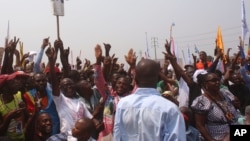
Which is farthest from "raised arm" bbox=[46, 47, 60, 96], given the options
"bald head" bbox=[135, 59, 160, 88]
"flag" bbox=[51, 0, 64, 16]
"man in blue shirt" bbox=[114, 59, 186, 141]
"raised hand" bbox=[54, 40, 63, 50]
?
"flag" bbox=[51, 0, 64, 16]

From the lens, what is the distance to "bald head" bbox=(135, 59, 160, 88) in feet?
10.3

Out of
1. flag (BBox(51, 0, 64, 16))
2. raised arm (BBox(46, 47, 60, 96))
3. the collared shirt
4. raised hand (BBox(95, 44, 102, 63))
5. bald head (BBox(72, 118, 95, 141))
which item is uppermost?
flag (BBox(51, 0, 64, 16))

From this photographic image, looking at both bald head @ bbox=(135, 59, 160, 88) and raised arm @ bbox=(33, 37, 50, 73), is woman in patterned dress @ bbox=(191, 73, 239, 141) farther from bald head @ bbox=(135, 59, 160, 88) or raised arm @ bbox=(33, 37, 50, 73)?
raised arm @ bbox=(33, 37, 50, 73)

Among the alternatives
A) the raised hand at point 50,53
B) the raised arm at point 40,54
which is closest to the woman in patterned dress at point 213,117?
the raised hand at point 50,53

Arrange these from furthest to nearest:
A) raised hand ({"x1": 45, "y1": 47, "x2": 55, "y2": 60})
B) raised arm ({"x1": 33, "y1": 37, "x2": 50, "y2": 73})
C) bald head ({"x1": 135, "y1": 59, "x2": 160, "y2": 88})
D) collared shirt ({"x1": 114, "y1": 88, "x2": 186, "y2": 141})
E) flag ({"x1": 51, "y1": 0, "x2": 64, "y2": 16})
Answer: flag ({"x1": 51, "y1": 0, "x2": 64, "y2": 16}) < raised arm ({"x1": 33, "y1": 37, "x2": 50, "y2": 73}) < raised hand ({"x1": 45, "y1": 47, "x2": 55, "y2": 60}) < bald head ({"x1": 135, "y1": 59, "x2": 160, "y2": 88}) < collared shirt ({"x1": 114, "y1": 88, "x2": 186, "y2": 141})

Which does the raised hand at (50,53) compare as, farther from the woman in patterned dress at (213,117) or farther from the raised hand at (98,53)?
the woman in patterned dress at (213,117)

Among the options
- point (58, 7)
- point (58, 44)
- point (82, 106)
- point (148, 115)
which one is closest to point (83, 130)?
point (82, 106)

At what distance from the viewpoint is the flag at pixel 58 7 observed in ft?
38.3

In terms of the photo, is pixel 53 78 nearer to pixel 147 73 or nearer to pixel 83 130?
pixel 83 130

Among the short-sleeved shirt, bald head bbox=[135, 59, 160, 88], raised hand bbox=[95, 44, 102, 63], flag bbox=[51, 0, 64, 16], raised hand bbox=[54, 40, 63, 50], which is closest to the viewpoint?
bald head bbox=[135, 59, 160, 88]

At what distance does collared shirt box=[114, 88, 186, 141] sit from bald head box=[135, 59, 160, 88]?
0.16 ft

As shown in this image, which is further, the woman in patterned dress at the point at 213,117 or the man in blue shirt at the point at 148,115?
the woman in patterned dress at the point at 213,117

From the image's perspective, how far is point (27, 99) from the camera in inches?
188

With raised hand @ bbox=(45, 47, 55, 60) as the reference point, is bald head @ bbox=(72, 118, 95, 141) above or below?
below
